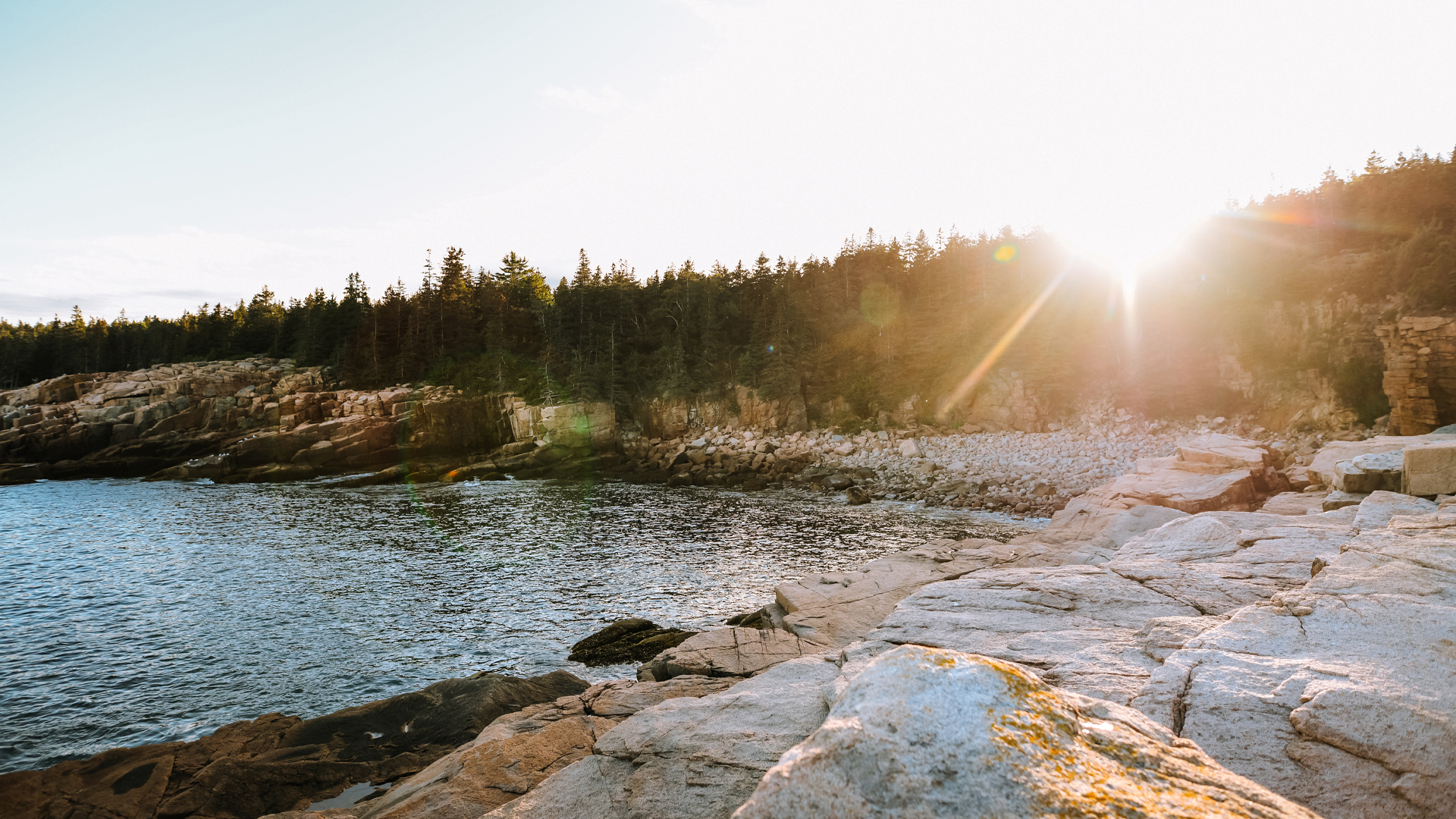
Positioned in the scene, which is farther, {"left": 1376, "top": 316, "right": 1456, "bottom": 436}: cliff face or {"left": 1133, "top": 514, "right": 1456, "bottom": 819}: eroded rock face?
{"left": 1376, "top": 316, "right": 1456, "bottom": 436}: cliff face

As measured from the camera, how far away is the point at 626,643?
13266 millimetres

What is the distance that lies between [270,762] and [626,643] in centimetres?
642

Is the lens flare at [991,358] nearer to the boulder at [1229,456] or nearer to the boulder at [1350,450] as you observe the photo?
the boulder at [1229,456]

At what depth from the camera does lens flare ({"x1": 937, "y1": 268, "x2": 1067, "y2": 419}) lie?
49.2 m

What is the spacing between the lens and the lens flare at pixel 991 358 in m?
49.2

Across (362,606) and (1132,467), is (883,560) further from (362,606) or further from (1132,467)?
(1132,467)

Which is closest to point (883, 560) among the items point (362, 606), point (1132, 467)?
point (362, 606)

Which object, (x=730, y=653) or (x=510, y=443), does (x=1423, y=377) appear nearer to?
(x=730, y=653)

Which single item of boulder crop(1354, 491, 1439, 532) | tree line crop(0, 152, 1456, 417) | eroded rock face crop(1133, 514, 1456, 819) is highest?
tree line crop(0, 152, 1456, 417)

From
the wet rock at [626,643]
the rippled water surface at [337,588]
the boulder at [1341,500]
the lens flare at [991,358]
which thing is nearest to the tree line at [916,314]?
the lens flare at [991,358]

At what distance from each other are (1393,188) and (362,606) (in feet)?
220

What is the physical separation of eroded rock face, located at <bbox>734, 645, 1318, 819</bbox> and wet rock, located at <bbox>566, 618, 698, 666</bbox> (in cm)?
1041

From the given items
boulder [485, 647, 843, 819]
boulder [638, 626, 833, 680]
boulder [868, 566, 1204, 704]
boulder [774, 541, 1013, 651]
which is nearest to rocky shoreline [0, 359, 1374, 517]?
boulder [774, 541, 1013, 651]

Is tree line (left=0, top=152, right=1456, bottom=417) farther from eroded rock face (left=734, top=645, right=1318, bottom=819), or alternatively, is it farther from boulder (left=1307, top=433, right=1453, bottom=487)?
eroded rock face (left=734, top=645, right=1318, bottom=819)
